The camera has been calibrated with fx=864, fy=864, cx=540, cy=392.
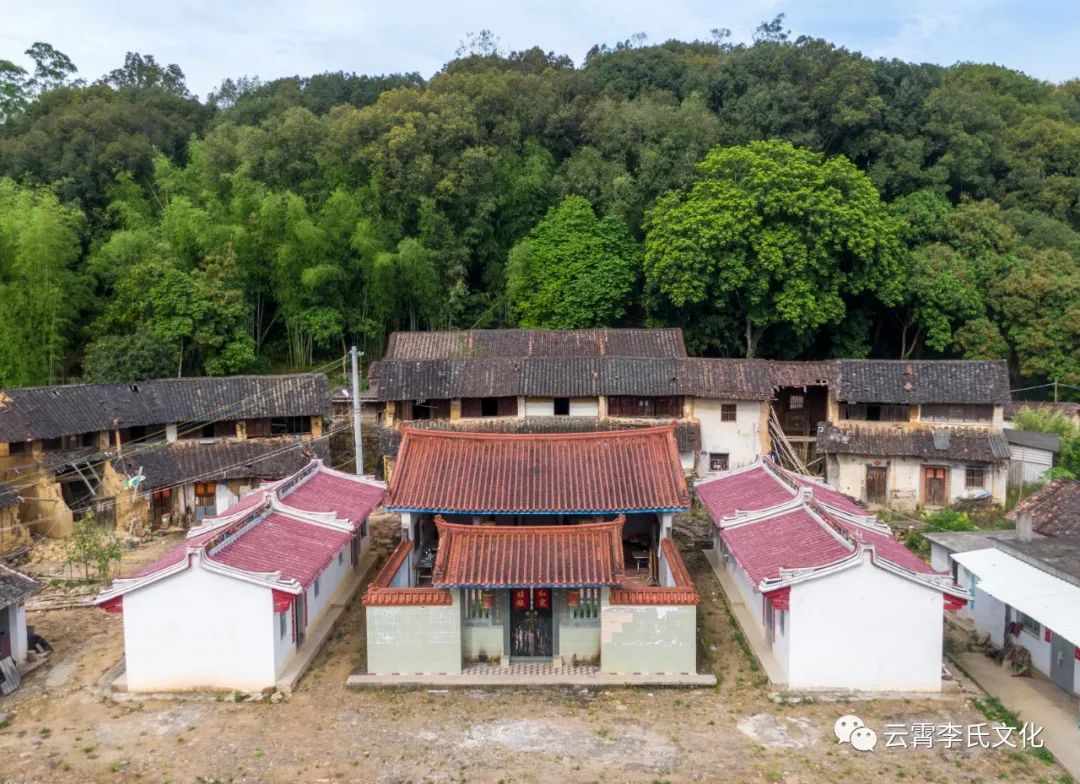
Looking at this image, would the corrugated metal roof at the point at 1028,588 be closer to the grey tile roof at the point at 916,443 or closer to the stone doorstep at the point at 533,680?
the stone doorstep at the point at 533,680

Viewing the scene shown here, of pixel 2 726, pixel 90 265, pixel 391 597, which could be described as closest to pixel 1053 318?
pixel 391 597

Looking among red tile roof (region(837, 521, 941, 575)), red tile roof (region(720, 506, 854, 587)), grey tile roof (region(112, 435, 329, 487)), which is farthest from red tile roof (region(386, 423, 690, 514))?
grey tile roof (region(112, 435, 329, 487))

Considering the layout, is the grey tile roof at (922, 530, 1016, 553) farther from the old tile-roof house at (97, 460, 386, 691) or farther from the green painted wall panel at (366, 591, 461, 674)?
the old tile-roof house at (97, 460, 386, 691)

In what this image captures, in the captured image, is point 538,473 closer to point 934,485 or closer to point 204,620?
point 204,620

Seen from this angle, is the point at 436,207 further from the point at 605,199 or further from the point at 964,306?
the point at 964,306

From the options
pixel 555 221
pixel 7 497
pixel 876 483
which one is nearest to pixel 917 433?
pixel 876 483

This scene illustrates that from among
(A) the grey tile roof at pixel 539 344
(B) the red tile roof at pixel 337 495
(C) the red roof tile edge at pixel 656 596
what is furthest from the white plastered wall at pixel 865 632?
(A) the grey tile roof at pixel 539 344

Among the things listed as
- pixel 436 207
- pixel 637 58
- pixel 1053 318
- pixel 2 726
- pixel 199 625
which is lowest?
pixel 2 726
